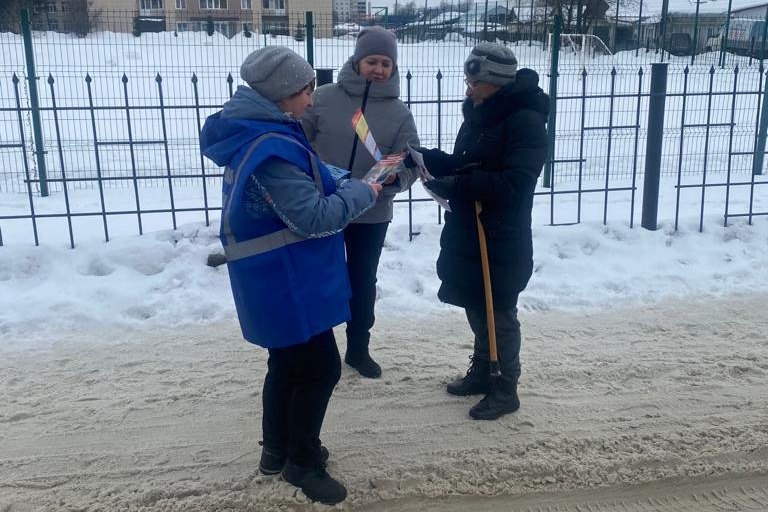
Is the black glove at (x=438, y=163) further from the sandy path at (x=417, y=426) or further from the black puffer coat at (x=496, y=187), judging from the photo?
the sandy path at (x=417, y=426)

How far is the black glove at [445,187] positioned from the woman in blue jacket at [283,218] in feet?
1.80

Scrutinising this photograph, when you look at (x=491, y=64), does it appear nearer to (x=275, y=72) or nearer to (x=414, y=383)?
(x=275, y=72)

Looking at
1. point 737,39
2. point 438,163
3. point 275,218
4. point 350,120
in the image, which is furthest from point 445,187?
point 737,39

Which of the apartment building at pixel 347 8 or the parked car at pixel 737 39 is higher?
the apartment building at pixel 347 8

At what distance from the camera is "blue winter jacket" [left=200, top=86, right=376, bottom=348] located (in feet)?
8.22

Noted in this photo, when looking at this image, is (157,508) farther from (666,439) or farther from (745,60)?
(745,60)

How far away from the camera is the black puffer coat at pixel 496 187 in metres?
3.16

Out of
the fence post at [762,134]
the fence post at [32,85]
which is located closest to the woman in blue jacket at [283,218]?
the fence post at [32,85]

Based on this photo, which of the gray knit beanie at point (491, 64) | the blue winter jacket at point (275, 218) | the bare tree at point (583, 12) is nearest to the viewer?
the blue winter jacket at point (275, 218)

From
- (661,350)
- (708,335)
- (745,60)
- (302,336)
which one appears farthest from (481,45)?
(745,60)

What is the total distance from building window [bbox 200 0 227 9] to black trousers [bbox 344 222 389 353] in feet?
76.9

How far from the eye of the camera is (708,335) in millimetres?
4547

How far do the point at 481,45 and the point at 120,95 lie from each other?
1082cm

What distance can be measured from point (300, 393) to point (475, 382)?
125 centimetres
